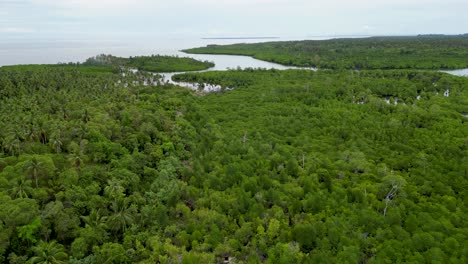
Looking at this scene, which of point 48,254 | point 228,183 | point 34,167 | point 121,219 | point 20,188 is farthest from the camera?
point 228,183

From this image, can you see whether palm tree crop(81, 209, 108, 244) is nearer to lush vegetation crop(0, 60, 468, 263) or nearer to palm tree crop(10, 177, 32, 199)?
lush vegetation crop(0, 60, 468, 263)

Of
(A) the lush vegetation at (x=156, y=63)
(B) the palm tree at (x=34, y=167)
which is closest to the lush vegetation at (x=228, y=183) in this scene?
(B) the palm tree at (x=34, y=167)

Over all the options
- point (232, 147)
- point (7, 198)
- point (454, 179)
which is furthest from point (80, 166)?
point (454, 179)

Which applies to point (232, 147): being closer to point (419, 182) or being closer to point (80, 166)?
point (80, 166)

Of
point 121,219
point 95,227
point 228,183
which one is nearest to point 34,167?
point 95,227

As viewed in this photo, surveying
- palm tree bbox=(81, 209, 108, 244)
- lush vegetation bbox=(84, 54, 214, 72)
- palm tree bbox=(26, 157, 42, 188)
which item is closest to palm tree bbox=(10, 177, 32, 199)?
palm tree bbox=(26, 157, 42, 188)

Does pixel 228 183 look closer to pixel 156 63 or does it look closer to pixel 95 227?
pixel 95 227

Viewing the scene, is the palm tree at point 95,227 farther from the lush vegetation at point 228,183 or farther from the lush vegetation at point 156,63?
the lush vegetation at point 156,63
